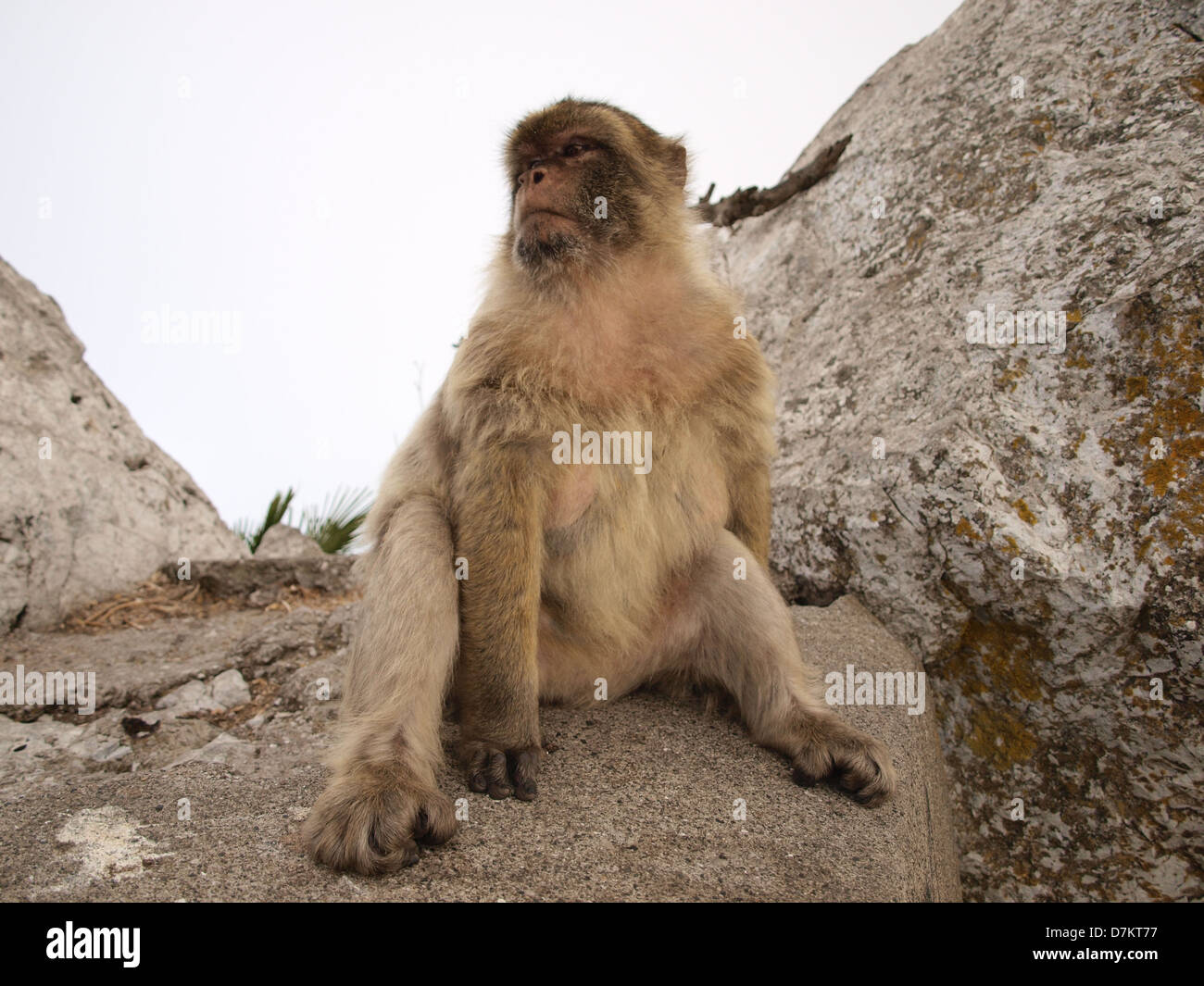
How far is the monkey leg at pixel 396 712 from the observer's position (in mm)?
2131

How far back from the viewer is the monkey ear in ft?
11.0

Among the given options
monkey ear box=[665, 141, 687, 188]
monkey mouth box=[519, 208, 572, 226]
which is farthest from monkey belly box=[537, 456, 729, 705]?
monkey ear box=[665, 141, 687, 188]

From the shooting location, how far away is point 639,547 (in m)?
2.85

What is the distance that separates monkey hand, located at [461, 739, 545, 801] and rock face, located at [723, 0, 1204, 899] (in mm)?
1846

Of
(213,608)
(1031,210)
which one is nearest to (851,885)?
(1031,210)

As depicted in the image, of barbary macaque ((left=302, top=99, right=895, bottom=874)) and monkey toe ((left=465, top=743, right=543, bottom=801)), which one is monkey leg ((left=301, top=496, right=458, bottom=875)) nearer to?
barbary macaque ((left=302, top=99, right=895, bottom=874))

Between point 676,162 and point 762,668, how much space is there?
6.77 feet

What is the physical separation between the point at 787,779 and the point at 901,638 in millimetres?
1088

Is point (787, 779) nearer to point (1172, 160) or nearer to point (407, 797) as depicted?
point (407, 797)

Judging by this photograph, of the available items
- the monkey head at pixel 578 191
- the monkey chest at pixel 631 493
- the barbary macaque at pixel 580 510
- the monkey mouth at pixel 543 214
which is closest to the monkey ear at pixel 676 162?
the barbary macaque at pixel 580 510

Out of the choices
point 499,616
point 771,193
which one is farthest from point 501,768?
point 771,193

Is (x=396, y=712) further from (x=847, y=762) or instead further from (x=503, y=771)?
(x=847, y=762)

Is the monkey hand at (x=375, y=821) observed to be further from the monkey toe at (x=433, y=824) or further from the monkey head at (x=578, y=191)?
the monkey head at (x=578, y=191)

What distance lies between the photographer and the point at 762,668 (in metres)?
2.95
